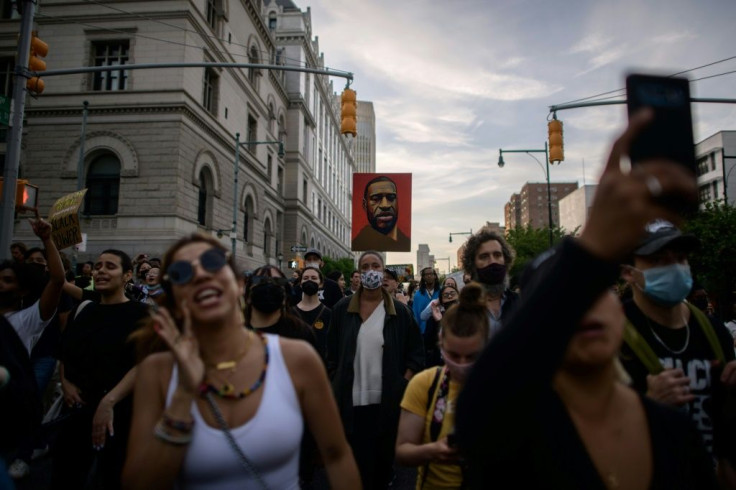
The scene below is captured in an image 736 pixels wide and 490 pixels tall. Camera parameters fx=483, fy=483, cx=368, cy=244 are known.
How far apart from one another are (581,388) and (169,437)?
53.1 inches

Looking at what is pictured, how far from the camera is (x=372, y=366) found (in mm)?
4547

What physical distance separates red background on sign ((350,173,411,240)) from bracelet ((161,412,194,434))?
7488 mm

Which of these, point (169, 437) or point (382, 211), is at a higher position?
point (382, 211)

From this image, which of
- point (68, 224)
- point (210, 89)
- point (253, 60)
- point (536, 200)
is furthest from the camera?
point (536, 200)

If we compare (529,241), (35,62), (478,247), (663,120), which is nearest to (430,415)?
(478,247)

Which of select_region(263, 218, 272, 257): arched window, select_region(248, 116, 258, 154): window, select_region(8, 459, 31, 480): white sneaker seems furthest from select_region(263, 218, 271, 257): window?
select_region(8, 459, 31, 480): white sneaker

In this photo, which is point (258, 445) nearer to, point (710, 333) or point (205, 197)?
point (710, 333)

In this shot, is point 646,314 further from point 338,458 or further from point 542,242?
point 542,242

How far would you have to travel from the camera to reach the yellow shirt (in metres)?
2.59

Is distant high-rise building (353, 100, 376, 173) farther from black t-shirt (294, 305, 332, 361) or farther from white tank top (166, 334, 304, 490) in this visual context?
white tank top (166, 334, 304, 490)

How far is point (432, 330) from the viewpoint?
6039 mm

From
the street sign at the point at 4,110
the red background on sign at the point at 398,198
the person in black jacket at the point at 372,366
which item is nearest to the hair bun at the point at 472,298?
the person in black jacket at the point at 372,366

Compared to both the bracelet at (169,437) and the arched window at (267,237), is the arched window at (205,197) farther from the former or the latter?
the bracelet at (169,437)

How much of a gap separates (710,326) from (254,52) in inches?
1439
